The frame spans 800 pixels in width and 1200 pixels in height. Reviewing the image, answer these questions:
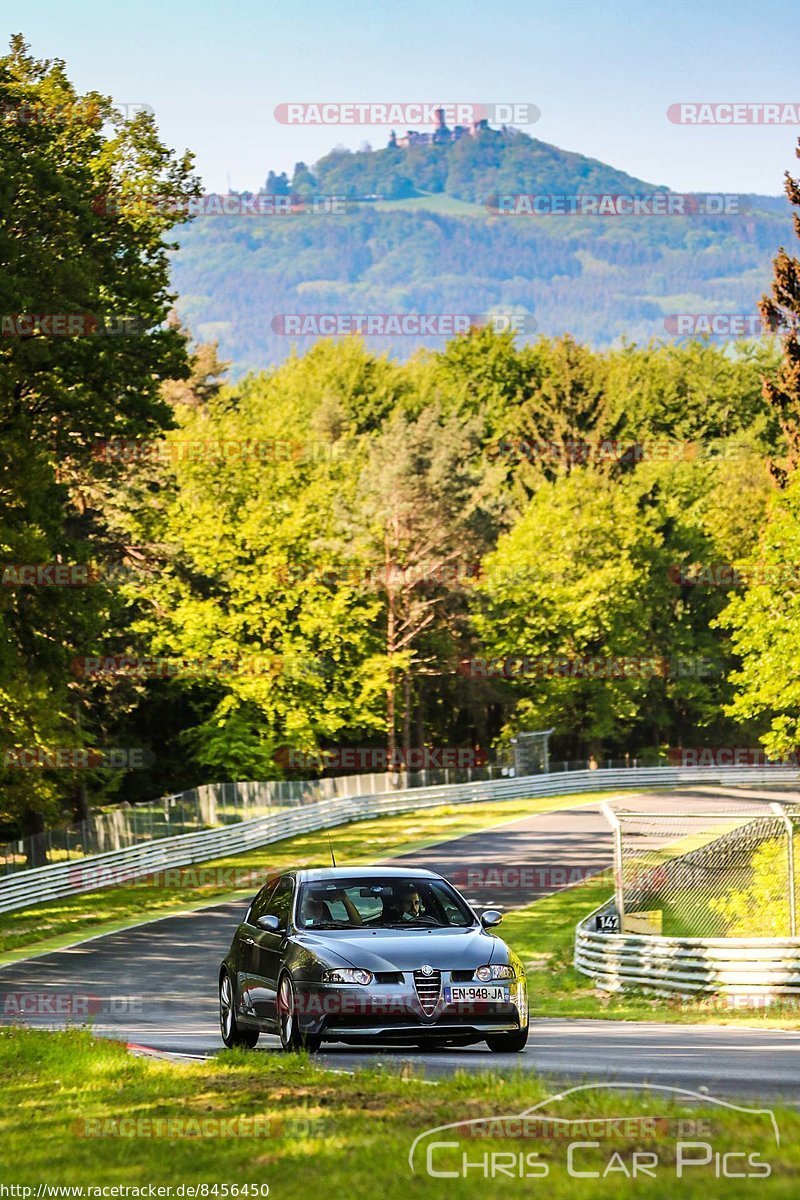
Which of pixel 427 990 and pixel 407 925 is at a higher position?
pixel 407 925

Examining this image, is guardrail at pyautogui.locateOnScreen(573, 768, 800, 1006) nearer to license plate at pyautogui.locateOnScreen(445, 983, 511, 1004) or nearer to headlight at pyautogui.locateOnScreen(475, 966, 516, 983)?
headlight at pyautogui.locateOnScreen(475, 966, 516, 983)

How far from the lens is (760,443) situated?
8875cm

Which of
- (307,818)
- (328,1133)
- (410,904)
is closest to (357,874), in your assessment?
(410,904)

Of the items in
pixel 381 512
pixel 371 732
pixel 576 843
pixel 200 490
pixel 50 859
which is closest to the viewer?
→ pixel 50 859

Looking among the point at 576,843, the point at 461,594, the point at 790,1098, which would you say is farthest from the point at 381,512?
the point at 790,1098

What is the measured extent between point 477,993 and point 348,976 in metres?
0.99

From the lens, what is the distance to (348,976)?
40.5ft

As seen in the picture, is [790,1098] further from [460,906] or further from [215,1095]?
[460,906]

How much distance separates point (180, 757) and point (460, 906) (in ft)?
171

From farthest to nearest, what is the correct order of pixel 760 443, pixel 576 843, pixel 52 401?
1. pixel 760 443
2. pixel 576 843
3. pixel 52 401

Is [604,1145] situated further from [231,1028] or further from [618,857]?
[618,857]

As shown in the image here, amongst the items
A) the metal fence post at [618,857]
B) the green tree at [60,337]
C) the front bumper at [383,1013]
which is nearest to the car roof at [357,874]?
the front bumper at [383,1013]

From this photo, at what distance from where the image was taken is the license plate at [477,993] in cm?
1239

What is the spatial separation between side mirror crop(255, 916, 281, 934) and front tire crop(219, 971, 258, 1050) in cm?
92
